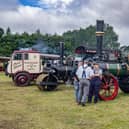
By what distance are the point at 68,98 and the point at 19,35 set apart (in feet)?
135

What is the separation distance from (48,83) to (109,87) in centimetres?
372

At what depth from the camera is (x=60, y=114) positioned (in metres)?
9.98

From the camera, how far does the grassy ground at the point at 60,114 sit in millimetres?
8555

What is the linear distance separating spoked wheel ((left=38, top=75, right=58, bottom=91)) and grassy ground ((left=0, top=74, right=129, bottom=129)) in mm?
2283

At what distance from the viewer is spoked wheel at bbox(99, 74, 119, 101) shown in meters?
12.8

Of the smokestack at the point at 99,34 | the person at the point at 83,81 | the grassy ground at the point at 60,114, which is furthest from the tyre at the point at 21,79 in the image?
the person at the point at 83,81

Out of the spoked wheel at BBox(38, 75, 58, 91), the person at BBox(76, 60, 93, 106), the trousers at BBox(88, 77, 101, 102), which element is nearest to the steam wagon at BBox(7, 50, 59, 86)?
the spoked wheel at BBox(38, 75, 58, 91)

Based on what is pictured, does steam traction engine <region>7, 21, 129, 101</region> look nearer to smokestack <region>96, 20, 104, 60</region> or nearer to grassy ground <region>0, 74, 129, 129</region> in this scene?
smokestack <region>96, 20, 104, 60</region>

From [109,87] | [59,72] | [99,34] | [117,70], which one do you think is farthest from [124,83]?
[99,34]

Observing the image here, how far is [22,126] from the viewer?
8.44 m

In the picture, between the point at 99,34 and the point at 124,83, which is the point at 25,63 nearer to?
the point at 99,34

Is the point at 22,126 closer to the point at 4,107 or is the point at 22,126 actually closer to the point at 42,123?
the point at 42,123

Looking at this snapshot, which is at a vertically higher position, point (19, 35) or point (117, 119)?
point (19, 35)

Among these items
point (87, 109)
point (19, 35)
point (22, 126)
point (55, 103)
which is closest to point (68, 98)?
point (55, 103)
